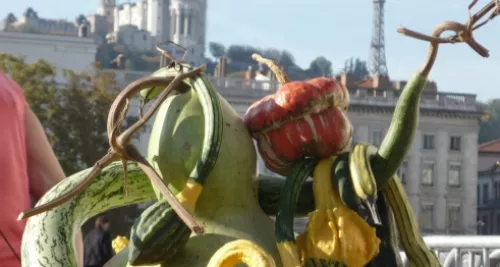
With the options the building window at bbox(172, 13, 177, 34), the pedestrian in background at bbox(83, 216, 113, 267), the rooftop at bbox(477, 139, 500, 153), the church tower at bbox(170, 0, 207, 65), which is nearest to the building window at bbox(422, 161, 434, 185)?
the rooftop at bbox(477, 139, 500, 153)

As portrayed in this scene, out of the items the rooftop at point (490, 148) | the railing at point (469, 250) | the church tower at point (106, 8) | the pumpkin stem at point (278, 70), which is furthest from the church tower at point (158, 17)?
the pumpkin stem at point (278, 70)

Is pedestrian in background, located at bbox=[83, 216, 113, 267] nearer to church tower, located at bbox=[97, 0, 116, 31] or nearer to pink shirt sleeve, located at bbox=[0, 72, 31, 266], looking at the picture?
pink shirt sleeve, located at bbox=[0, 72, 31, 266]

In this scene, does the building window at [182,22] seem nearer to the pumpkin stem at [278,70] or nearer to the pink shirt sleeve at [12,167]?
the pink shirt sleeve at [12,167]

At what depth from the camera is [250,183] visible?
371cm

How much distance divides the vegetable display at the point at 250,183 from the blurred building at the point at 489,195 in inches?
2726

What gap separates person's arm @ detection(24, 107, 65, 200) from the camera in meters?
4.29

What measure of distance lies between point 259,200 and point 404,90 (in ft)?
1.63

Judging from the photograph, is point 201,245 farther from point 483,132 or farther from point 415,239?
point 483,132

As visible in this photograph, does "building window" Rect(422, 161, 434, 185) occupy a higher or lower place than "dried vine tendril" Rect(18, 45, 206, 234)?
lower

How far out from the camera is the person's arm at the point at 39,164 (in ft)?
14.1

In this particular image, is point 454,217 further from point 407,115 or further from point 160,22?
point 160,22

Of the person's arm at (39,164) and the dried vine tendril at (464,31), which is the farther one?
the person's arm at (39,164)

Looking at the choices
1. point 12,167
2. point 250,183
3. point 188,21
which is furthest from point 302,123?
point 188,21

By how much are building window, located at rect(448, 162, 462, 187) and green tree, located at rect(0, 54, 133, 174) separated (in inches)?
1127
